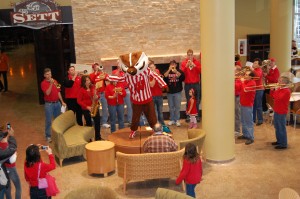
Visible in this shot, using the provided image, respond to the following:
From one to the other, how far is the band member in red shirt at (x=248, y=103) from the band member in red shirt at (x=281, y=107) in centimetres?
54

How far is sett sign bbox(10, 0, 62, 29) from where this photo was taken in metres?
13.0

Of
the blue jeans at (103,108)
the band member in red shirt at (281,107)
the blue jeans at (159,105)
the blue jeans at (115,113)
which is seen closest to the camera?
the band member in red shirt at (281,107)

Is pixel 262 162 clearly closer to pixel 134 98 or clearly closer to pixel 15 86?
pixel 134 98

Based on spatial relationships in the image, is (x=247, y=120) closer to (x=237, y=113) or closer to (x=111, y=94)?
(x=237, y=113)

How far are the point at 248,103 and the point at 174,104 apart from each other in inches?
96.0

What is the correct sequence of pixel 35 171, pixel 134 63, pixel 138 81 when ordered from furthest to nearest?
pixel 138 81, pixel 134 63, pixel 35 171

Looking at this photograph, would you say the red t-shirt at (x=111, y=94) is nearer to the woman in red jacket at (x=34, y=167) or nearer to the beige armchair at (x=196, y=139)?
the beige armchair at (x=196, y=139)

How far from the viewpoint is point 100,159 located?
8617mm

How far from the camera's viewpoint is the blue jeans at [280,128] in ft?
31.4

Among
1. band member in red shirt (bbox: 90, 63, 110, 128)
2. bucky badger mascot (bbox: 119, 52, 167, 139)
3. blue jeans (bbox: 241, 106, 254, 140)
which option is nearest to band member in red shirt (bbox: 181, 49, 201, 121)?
blue jeans (bbox: 241, 106, 254, 140)

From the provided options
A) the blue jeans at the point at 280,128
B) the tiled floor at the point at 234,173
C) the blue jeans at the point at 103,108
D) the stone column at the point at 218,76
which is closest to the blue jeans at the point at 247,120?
the tiled floor at the point at 234,173

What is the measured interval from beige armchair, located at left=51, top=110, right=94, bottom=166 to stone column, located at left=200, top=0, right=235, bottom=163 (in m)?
2.60

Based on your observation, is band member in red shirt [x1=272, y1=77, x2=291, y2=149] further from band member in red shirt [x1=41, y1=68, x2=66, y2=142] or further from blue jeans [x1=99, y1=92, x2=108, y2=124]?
band member in red shirt [x1=41, y1=68, x2=66, y2=142]

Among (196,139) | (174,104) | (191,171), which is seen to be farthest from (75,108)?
(191,171)
